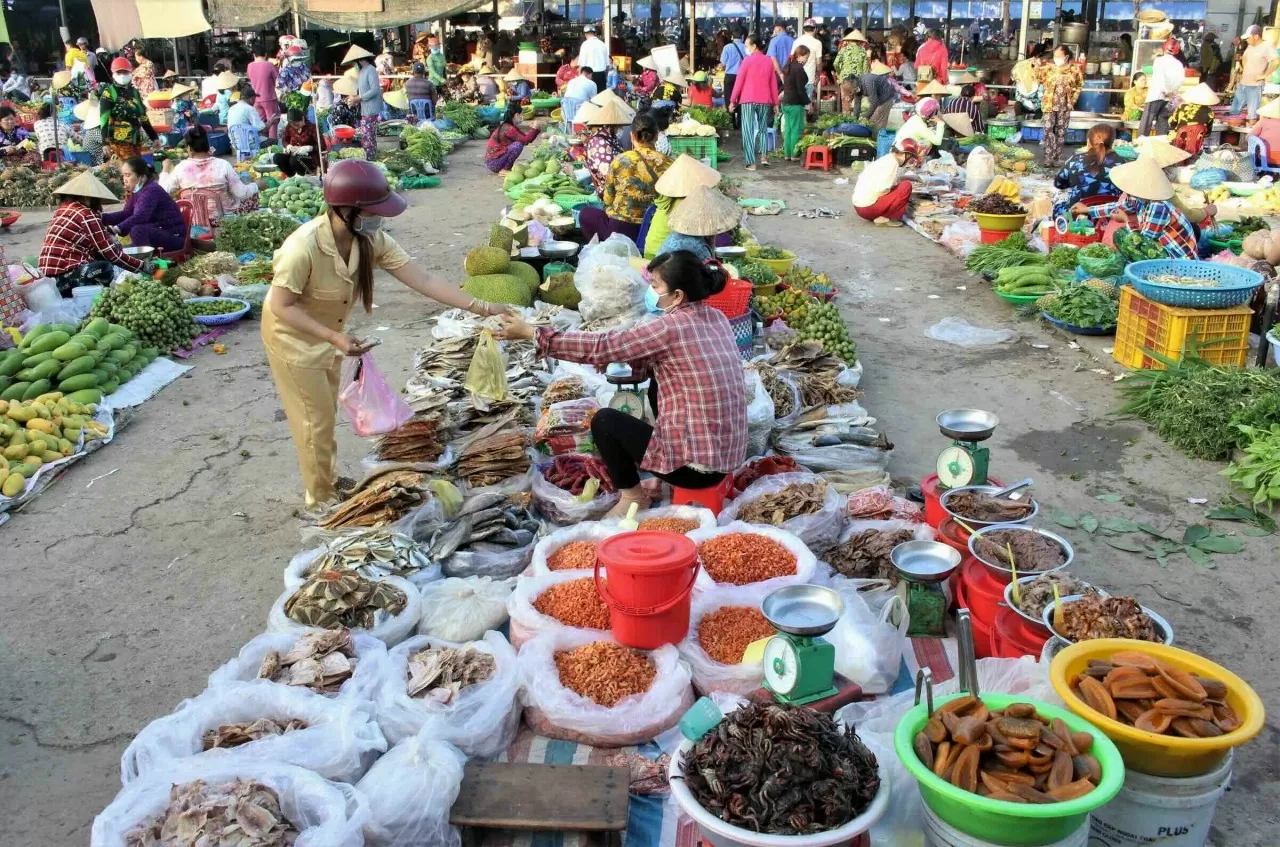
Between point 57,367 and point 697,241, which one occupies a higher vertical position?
point 697,241

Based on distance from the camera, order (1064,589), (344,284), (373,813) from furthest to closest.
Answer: (344,284), (1064,589), (373,813)

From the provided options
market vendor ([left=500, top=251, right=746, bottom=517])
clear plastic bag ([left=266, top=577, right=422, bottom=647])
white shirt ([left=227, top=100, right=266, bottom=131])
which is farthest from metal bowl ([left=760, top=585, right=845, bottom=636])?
white shirt ([left=227, top=100, right=266, bottom=131])

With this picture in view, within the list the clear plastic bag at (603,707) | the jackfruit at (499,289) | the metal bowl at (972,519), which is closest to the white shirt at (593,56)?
the jackfruit at (499,289)

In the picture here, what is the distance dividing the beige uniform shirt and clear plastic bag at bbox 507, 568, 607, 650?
1570mm

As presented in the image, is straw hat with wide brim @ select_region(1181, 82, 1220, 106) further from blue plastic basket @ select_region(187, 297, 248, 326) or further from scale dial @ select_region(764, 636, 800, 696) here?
scale dial @ select_region(764, 636, 800, 696)

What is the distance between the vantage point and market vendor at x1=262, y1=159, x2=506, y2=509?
13.8 feet

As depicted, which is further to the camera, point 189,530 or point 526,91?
point 526,91

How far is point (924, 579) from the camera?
3582mm

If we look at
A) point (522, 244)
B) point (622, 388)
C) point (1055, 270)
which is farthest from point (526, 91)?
point (622, 388)

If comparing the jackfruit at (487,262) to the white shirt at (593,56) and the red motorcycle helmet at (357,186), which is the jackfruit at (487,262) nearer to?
the red motorcycle helmet at (357,186)

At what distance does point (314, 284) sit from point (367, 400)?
22.8 inches

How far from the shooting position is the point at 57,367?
6.20 meters

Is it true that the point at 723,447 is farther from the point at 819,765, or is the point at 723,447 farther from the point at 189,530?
the point at 189,530

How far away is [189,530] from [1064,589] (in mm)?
3845
